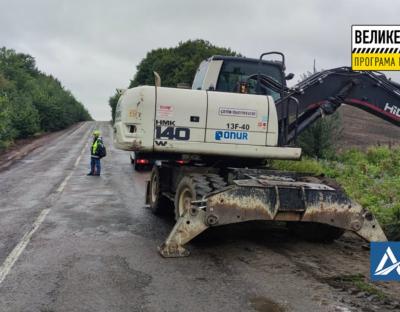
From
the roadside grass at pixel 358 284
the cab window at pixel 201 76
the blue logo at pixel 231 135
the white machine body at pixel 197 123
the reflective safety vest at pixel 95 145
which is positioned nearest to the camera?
the roadside grass at pixel 358 284

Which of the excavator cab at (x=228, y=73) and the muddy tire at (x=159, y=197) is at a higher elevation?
the excavator cab at (x=228, y=73)

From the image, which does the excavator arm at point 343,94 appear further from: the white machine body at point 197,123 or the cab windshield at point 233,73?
the white machine body at point 197,123

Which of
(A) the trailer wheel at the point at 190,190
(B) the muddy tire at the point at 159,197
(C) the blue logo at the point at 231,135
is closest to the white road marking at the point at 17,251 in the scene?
(B) the muddy tire at the point at 159,197

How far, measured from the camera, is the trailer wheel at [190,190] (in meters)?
7.62

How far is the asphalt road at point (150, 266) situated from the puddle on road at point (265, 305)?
10 millimetres

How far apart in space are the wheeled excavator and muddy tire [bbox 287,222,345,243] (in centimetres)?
2

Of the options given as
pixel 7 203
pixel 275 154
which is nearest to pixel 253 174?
pixel 275 154

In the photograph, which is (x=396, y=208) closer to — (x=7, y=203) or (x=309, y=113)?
(x=309, y=113)

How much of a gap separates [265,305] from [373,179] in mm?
9928

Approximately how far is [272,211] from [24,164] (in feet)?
59.4

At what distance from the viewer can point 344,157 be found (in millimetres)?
21312

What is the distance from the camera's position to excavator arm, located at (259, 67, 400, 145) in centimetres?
997

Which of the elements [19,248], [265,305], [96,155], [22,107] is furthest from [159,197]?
[22,107]

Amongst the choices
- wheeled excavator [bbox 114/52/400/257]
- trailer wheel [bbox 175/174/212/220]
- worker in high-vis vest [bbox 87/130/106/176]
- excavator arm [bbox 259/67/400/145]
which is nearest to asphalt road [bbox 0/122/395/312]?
wheeled excavator [bbox 114/52/400/257]
